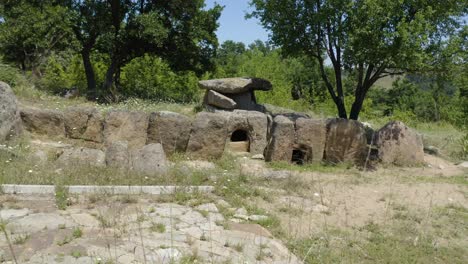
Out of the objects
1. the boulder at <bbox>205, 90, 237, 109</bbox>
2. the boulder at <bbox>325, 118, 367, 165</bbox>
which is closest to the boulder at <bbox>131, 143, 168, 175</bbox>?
the boulder at <bbox>325, 118, 367, 165</bbox>

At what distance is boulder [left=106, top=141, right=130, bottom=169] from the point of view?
23.8 ft

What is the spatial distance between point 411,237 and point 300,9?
306 inches

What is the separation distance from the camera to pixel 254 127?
1092 centimetres

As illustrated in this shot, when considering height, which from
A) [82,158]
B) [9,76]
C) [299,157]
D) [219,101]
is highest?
[9,76]

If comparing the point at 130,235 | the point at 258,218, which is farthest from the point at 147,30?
the point at 130,235

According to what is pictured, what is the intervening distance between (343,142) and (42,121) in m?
6.28

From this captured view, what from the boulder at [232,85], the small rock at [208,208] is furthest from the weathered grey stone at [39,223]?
the boulder at [232,85]

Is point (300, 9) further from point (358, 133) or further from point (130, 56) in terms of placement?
point (130, 56)

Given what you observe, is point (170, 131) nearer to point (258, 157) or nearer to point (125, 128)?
point (125, 128)

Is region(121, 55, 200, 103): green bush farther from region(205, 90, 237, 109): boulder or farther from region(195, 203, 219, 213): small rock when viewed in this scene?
region(195, 203, 219, 213): small rock

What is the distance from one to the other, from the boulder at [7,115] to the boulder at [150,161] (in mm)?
2517

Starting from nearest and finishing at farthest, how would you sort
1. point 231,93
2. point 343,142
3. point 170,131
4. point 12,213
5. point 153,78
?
1. point 12,213
2. point 170,131
3. point 343,142
4. point 231,93
5. point 153,78

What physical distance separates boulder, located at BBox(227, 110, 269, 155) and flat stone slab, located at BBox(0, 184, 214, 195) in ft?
13.7

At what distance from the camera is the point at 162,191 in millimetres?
6398
